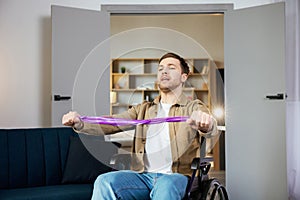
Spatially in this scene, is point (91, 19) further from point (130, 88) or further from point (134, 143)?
point (134, 143)

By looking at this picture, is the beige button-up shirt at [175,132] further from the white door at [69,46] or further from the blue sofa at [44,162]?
the white door at [69,46]

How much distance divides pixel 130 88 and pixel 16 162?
1094 mm

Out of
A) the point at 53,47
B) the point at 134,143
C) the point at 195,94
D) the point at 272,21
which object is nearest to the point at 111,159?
the point at 134,143

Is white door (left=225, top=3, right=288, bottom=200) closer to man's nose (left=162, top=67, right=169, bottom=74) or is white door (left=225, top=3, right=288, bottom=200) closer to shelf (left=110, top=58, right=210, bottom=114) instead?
shelf (left=110, top=58, right=210, bottom=114)

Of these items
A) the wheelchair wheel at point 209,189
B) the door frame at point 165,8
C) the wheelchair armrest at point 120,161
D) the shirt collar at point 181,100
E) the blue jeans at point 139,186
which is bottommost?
the wheelchair wheel at point 209,189

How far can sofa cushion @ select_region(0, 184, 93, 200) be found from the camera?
9.38ft

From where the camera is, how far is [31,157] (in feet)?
11.0

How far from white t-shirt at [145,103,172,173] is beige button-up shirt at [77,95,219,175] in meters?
0.02

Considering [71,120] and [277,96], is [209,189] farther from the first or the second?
[277,96]

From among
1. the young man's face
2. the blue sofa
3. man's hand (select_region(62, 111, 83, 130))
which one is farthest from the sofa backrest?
the young man's face

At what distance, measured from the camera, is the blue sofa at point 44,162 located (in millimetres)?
3234

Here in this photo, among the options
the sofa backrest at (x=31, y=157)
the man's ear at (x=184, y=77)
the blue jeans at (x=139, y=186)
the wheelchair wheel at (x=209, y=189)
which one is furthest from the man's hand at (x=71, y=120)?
the sofa backrest at (x=31, y=157)

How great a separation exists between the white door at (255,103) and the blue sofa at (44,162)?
1.60 meters

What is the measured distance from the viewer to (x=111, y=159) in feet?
8.61
